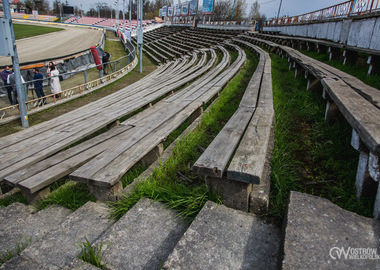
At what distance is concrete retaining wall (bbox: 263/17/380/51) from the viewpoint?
6.86 m

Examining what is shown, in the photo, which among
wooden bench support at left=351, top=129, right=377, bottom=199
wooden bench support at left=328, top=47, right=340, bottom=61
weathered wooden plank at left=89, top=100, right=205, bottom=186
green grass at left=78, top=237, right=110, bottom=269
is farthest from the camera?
wooden bench support at left=328, top=47, right=340, bottom=61

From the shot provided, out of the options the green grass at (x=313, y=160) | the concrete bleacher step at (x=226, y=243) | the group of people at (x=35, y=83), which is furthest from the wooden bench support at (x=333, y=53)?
the group of people at (x=35, y=83)

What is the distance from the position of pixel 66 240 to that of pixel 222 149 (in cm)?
142

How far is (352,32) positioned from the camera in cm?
840

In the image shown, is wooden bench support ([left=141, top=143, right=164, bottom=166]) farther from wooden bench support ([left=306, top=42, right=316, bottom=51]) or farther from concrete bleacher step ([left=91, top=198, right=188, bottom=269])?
wooden bench support ([left=306, top=42, right=316, bottom=51])

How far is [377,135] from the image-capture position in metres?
1.71

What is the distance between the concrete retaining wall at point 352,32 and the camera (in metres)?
6.86

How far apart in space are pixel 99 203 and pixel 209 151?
1.11m

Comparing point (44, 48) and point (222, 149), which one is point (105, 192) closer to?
point (222, 149)

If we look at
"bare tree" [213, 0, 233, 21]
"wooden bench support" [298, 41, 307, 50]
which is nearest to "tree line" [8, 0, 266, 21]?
"bare tree" [213, 0, 233, 21]

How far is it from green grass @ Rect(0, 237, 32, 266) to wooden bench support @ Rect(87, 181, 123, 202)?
1.94 feet

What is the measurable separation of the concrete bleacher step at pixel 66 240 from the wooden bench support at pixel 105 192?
0.24 ft

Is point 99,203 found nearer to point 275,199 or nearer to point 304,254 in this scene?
point 275,199

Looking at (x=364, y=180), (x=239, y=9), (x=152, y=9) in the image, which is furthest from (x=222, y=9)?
(x=364, y=180)
